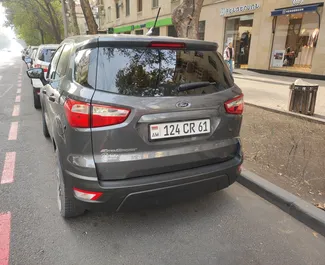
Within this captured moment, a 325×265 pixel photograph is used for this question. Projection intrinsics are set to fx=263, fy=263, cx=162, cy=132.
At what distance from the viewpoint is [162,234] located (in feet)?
8.26

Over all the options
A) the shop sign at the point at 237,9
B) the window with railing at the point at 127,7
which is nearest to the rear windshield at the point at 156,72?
the shop sign at the point at 237,9

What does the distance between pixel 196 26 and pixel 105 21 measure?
34.2m

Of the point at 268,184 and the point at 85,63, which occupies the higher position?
the point at 85,63

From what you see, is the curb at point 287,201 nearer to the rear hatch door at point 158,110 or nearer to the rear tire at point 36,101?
the rear hatch door at point 158,110

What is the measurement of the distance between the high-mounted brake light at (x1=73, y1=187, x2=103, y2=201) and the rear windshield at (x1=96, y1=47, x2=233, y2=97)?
823mm

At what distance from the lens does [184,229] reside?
2.60m

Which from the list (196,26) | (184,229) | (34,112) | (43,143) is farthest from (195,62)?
(34,112)

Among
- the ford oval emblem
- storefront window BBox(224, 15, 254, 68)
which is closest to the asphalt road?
the ford oval emblem

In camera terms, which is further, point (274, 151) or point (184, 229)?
point (274, 151)

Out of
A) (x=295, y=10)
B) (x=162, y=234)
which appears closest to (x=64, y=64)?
(x=162, y=234)

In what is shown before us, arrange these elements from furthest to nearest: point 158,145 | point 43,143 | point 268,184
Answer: point 43,143 < point 268,184 < point 158,145

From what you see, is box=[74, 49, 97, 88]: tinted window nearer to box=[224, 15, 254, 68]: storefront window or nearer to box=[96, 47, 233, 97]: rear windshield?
box=[96, 47, 233, 97]: rear windshield

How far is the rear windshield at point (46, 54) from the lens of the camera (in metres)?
7.81

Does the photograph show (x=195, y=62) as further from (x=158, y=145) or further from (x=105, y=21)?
(x=105, y=21)
